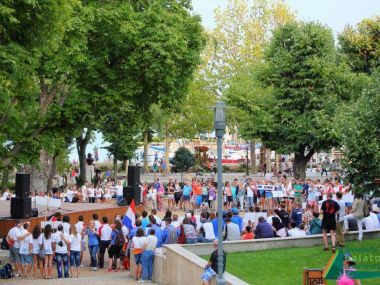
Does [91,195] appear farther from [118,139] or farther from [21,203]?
[118,139]

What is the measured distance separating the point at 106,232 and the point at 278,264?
5.95 metres

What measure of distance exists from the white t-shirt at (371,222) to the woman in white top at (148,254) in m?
7.15

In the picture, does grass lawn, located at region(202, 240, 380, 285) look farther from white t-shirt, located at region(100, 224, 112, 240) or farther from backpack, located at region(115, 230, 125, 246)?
white t-shirt, located at region(100, 224, 112, 240)

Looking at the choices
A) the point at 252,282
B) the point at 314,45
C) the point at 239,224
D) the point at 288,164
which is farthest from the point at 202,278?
the point at 288,164

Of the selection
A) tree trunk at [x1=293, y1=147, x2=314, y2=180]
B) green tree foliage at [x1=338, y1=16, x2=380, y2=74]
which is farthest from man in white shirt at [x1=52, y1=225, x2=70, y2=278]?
green tree foliage at [x1=338, y1=16, x2=380, y2=74]

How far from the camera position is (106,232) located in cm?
2358

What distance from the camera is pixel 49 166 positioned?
40969mm

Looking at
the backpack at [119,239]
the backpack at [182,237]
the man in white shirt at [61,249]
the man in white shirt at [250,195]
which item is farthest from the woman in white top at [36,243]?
the man in white shirt at [250,195]

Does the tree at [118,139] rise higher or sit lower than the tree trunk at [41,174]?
higher

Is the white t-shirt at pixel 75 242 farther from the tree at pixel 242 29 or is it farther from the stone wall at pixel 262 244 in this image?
the tree at pixel 242 29

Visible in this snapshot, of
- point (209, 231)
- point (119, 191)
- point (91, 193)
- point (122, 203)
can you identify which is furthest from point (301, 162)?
point (209, 231)

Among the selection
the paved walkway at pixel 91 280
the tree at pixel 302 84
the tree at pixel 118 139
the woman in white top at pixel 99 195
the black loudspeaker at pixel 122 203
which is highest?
the tree at pixel 302 84

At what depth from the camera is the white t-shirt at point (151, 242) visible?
2120 cm

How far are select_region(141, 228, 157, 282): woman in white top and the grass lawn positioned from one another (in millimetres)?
1449
